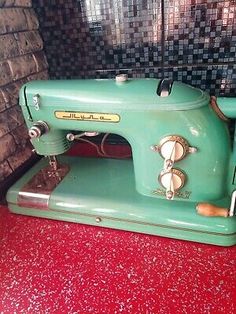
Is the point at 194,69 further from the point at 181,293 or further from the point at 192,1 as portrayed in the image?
the point at 181,293

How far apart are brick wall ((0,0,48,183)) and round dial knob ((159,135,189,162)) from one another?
1.67 feet

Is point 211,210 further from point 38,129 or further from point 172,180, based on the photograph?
point 38,129

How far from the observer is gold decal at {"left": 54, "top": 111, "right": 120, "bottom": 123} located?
595 millimetres

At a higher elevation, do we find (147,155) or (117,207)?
(147,155)

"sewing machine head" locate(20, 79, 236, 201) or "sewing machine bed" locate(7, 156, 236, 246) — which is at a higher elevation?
"sewing machine head" locate(20, 79, 236, 201)

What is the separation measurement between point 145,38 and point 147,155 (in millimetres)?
423

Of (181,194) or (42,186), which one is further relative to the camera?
(42,186)

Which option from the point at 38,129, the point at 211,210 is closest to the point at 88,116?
the point at 38,129

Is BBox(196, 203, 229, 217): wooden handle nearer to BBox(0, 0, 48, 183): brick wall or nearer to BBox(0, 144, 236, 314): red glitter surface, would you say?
BBox(0, 144, 236, 314): red glitter surface

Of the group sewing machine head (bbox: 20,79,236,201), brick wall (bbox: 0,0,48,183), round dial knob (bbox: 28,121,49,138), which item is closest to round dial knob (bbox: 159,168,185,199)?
sewing machine head (bbox: 20,79,236,201)

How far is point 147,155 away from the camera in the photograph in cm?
61

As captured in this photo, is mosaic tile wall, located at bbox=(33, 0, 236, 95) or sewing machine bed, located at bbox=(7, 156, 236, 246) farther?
mosaic tile wall, located at bbox=(33, 0, 236, 95)

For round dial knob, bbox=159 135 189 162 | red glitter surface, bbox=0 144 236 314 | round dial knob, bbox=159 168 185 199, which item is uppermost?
round dial knob, bbox=159 135 189 162

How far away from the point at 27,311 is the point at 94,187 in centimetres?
32
